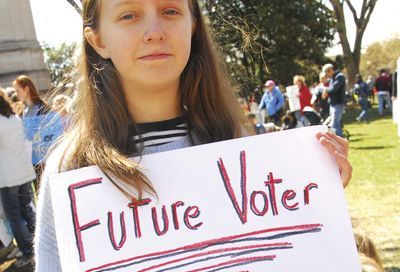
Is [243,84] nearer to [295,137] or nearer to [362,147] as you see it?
[295,137]

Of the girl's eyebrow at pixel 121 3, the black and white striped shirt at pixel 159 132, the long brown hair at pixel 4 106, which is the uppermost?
the long brown hair at pixel 4 106

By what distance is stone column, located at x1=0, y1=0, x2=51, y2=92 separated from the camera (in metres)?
10.7

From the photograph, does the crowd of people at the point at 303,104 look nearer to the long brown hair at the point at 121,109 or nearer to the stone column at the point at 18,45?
the stone column at the point at 18,45

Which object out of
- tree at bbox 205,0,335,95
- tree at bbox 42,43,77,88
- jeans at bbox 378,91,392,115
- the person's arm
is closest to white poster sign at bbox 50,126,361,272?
tree at bbox 42,43,77,88

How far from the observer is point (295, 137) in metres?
1.29

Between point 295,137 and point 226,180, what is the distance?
213 mm

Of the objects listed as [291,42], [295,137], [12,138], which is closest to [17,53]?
[12,138]

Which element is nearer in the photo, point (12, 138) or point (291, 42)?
point (12, 138)

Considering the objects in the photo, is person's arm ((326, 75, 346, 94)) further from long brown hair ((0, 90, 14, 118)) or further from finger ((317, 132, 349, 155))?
finger ((317, 132, 349, 155))

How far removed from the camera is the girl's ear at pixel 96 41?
1291mm

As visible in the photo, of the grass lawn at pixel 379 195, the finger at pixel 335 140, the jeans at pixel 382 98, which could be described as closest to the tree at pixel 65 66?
the finger at pixel 335 140

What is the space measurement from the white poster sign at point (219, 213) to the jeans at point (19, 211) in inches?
154

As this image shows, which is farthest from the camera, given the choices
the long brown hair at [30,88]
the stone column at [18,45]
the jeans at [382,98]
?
the jeans at [382,98]

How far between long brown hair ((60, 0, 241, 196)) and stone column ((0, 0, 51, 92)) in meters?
10.2
